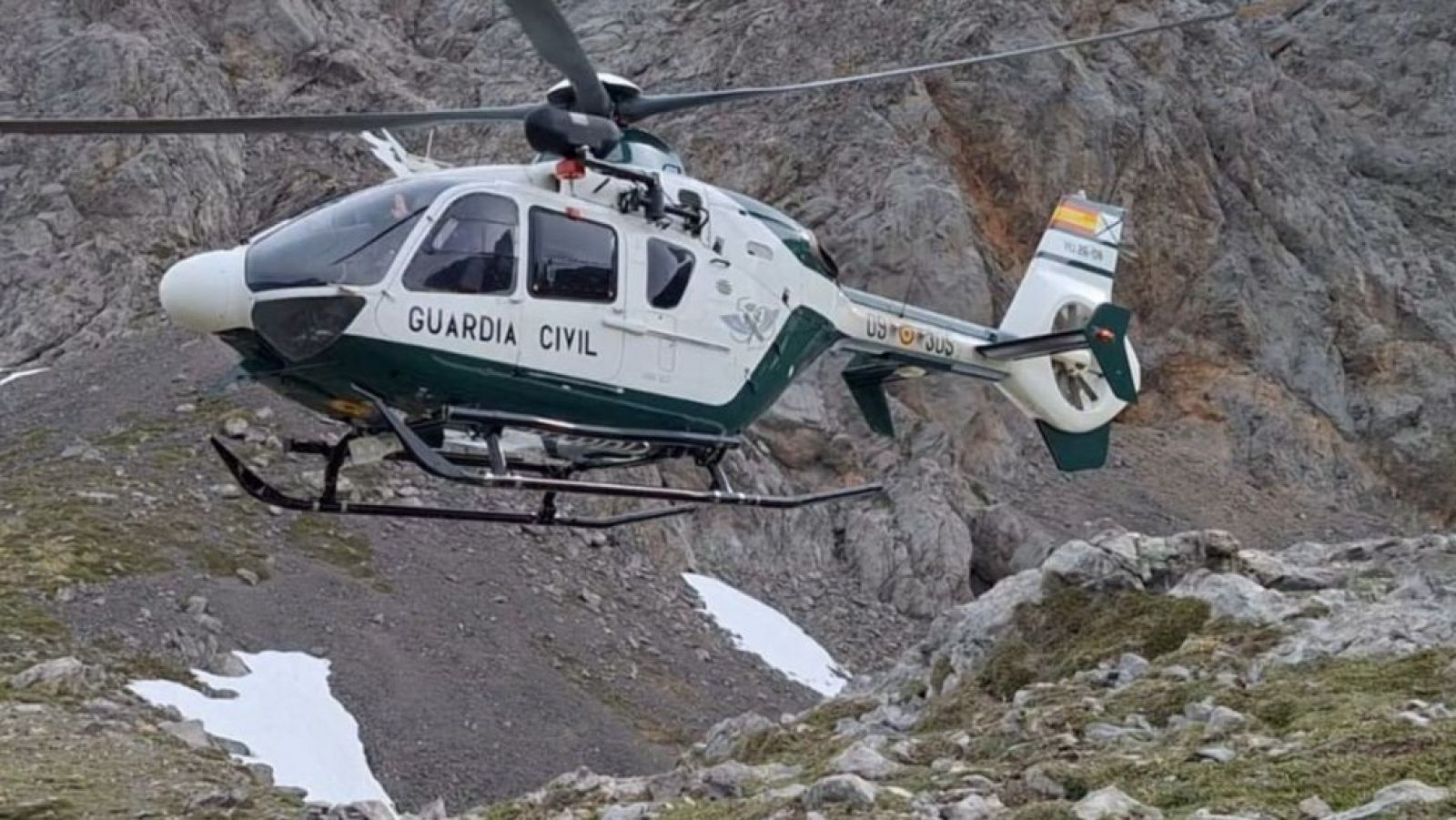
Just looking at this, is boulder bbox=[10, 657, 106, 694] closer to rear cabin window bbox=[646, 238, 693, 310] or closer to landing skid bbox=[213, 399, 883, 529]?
landing skid bbox=[213, 399, 883, 529]

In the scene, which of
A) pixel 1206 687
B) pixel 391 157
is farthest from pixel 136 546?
pixel 1206 687

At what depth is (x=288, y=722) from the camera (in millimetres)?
22141

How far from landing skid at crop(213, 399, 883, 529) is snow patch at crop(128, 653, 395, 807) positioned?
939 cm

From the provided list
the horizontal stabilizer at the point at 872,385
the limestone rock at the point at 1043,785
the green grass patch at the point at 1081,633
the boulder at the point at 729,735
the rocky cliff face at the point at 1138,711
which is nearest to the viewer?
the rocky cliff face at the point at 1138,711

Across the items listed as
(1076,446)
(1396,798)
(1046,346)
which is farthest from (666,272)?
(1396,798)

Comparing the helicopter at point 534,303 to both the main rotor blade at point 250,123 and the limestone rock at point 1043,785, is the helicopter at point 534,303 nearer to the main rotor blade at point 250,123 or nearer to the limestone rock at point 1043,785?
the main rotor blade at point 250,123

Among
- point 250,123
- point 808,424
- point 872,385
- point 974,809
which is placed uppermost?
point 250,123

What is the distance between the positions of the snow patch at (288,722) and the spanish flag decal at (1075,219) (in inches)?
447

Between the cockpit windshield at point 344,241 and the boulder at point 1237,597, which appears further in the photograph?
the boulder at point 1237,597

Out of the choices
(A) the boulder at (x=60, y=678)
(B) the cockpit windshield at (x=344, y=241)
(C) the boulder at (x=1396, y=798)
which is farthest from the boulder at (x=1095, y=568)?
(A) the boulder at (x=60, y=678)

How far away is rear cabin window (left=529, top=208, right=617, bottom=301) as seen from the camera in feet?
38.0

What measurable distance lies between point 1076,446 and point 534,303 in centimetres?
681

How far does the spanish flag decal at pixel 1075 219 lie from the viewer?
1717 cm

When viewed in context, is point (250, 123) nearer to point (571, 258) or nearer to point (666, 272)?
point (571, 258)
